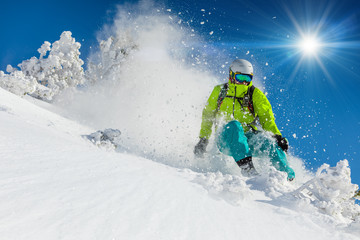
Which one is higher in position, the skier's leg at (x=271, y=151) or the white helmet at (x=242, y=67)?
the white helmet at (x=242, y=67)

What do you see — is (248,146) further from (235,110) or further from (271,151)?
(235,110)

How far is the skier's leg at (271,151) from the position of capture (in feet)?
12.1

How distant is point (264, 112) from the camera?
475cm

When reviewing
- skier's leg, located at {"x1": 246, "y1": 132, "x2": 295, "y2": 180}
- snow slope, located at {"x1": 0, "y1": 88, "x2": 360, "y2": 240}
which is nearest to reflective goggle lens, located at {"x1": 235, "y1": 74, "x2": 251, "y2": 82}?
skier's leg, located at {"x1": 246, "y1": 132, "x2": 295, "y2": 180}

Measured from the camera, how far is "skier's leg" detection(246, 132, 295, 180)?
3.69 metres

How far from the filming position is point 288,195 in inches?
96.2

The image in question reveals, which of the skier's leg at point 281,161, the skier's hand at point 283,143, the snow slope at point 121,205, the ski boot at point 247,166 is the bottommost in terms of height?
the snow slope at point 121,205

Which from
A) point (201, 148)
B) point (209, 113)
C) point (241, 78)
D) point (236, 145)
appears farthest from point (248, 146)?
point (241, 78)

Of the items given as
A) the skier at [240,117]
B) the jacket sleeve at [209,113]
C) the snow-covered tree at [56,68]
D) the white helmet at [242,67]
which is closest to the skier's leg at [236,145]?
the skier at [240,117]

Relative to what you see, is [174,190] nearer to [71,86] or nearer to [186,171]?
[186,171]

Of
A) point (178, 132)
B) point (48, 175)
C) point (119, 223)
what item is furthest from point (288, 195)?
point (178, 132)

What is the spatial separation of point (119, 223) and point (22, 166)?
0.83m

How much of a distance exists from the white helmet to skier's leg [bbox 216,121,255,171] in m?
1.44

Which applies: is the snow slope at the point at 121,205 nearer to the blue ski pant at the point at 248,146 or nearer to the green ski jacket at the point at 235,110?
the blue ski pant at the point at 248,146
